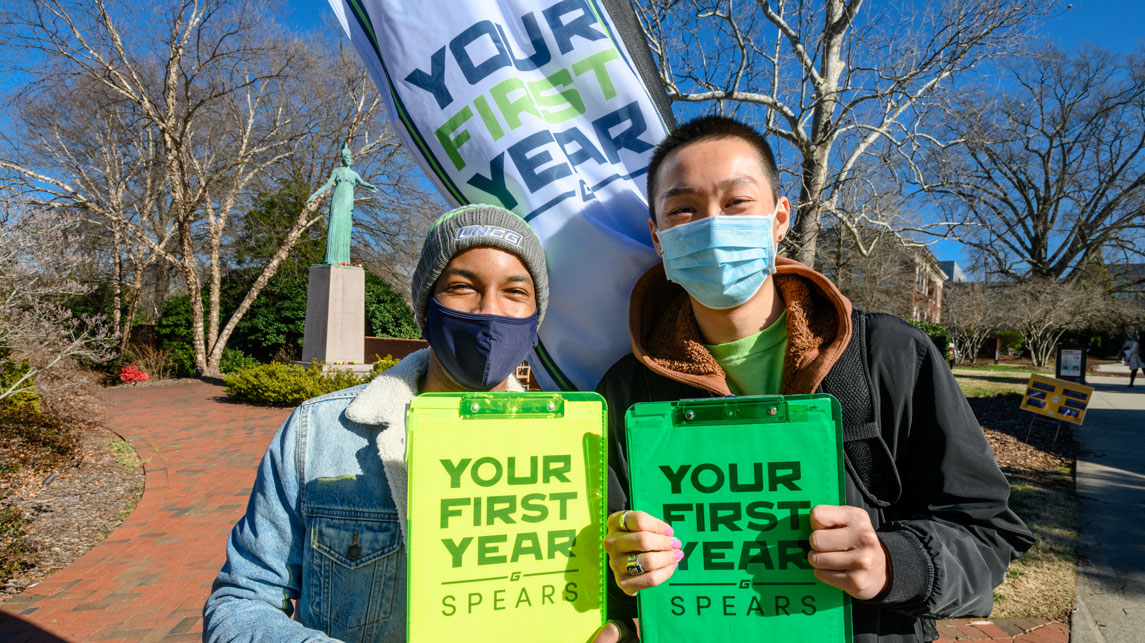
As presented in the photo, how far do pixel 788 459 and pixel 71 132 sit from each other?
28.0m

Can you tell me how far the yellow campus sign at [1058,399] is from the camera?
829cm

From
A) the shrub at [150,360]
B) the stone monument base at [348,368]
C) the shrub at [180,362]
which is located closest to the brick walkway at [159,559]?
the stone monument base at [348,368]

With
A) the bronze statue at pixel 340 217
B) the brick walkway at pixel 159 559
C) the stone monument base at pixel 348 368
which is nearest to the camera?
the brick walkway at pixel 159 559

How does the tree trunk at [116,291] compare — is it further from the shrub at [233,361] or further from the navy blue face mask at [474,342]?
the navy blue face mask at [474,342]

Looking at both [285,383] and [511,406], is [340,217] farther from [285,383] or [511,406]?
[511,406]

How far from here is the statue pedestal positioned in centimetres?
1332

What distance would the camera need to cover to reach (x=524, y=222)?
1711 millimetres

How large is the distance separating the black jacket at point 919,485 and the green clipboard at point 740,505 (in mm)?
216

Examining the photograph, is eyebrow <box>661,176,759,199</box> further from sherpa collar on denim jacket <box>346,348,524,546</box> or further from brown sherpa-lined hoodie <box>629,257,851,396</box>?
sherpa collar on denim jacket <box>346,348,524,546</box>

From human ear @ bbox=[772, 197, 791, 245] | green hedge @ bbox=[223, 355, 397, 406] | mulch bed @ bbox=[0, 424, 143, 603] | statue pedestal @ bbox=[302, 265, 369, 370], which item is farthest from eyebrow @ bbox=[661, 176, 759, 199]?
statue pedestal @ bbox=[302, 265, 369, 370]

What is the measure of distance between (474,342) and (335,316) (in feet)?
42.3

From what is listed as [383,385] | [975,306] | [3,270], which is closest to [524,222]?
[383,385]

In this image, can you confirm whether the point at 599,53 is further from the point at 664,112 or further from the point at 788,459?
the point at 788,459

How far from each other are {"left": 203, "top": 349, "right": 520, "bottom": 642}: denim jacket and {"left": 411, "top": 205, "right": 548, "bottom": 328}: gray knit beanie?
35 cm
